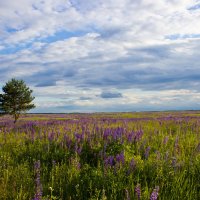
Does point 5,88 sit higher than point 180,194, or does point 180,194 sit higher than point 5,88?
point 5,88

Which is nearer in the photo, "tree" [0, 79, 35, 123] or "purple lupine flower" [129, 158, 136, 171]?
"purple lupine flower" [129, 158, 136, 171]

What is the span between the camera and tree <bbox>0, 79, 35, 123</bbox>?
2427 cm

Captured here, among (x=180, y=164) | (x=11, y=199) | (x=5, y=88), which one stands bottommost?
(x=11, y=199)

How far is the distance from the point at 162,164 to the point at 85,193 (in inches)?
62.7

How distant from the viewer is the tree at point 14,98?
24.3 m

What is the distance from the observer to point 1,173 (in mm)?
5754

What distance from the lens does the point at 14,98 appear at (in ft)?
80.1

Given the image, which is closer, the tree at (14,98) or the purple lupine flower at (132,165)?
the purple lupine flower at (132,165)

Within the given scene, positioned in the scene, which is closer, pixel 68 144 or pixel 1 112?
pixel 68 144

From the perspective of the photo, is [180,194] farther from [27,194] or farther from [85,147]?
[85,147]

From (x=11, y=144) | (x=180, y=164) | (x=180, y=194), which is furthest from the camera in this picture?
(x=11, y=144)

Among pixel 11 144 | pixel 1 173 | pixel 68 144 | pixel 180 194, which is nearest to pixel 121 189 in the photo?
pixel 180 194

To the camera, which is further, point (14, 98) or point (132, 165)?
point (14, 98)

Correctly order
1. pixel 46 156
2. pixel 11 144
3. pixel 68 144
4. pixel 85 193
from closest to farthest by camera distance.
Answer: pixel 85 193
pixel 46 156
pixel 68 144
pixel 11 144
